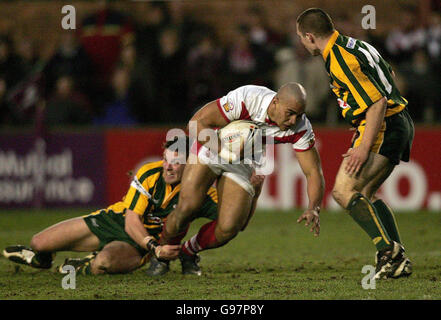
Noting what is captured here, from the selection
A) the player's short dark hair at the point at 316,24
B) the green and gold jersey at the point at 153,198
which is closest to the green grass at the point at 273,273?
the green and gold jersey at the point at 153,198

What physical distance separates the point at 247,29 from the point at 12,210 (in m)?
4.60

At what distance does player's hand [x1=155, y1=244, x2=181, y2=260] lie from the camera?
625 centimetres

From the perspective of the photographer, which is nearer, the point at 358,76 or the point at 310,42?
the point at 358,76

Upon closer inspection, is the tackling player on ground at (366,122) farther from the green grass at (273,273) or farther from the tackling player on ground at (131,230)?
Result: the tackling player on ground at (131,230)

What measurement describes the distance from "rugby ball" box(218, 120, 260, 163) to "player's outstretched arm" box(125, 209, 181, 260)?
844 mm

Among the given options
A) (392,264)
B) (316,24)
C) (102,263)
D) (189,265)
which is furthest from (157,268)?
(316,24)

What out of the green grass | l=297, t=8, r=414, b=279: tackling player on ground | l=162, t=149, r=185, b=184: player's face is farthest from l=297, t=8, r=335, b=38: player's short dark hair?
the green grass

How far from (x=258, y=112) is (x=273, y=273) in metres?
1.36

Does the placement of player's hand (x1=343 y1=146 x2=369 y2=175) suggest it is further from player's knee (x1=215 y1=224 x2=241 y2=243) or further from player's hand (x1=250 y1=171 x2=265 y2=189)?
player's knee (x1=215 y1=224 x2=241 y2=243)

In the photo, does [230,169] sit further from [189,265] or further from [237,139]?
[189,265]

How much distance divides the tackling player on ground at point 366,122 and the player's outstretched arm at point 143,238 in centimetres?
133

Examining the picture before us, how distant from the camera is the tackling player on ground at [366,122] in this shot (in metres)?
6.16

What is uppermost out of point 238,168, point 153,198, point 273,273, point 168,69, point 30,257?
point 168,69

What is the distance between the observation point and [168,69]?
12.9 metres
